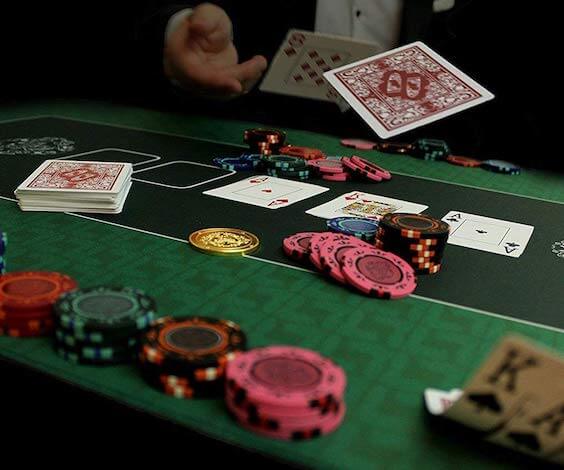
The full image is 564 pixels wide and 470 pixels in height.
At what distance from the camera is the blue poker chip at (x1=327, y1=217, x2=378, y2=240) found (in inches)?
76.0

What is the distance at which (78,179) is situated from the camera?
7.04 ft

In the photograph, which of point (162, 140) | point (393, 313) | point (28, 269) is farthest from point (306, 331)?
point (162, 140)

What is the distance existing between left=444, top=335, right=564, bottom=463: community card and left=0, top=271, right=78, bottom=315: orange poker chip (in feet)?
2.58

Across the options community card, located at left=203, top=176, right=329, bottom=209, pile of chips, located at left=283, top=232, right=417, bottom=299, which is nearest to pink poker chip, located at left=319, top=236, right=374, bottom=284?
pile of chips, located at left=283, top=232, right=417, bottom=299

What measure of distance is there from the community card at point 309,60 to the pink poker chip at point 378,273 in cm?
244

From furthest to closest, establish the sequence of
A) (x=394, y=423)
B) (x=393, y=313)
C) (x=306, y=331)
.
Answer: (x=393, y=313) → (x=306, y=331) → (x=394, y=423)

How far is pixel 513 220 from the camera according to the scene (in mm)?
2367

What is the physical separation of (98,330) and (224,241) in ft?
2.30

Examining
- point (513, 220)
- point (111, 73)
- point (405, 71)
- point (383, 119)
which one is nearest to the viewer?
point (513, 220)

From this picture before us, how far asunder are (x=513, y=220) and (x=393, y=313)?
1.04 m

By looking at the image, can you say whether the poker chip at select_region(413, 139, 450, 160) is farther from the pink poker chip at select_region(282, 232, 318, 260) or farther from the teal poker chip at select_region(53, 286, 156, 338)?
the teal poker chip at select_region(53, 286, 156, 338)

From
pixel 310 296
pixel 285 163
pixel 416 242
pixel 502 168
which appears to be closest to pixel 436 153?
pixel 502 168

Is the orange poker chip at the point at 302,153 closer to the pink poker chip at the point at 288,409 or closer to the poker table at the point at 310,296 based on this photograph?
the poker table at the point at 310,296

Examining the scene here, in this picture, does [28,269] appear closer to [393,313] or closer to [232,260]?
[232,260]
